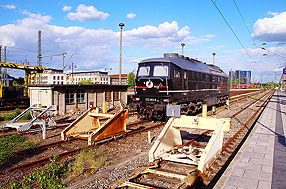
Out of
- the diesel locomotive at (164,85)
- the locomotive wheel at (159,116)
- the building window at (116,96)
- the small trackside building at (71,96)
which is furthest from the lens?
the building window at (116,96)

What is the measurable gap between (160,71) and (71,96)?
10101 millimetres

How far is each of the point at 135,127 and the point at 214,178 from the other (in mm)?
7644

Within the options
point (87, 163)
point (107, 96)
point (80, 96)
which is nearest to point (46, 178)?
point (87, 163)

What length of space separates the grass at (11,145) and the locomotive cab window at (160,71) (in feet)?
24.3

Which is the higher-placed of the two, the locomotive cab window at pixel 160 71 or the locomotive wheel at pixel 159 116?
the locomotive cab window at pixel 160 71

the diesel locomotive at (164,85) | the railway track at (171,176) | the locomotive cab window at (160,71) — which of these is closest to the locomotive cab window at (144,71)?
the diesel locomotive at (164,85)

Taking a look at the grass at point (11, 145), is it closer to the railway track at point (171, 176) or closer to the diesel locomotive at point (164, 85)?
the railway track at point (171, 176)

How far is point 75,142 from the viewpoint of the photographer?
32.3 feet

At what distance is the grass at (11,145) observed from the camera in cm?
771

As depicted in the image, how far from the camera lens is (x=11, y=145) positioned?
9211mm

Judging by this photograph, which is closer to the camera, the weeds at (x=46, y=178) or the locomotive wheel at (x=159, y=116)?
the weeds at (x=46, y=178)

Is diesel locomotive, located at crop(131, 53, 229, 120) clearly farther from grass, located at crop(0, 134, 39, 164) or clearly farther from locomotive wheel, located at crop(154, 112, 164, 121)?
grass, located at crop(0, 134, 39, 164)

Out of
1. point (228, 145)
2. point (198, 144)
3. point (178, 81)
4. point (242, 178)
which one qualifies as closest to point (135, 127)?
point (178, 81)

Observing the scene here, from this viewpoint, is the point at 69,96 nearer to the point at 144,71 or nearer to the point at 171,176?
the point at 144,71
